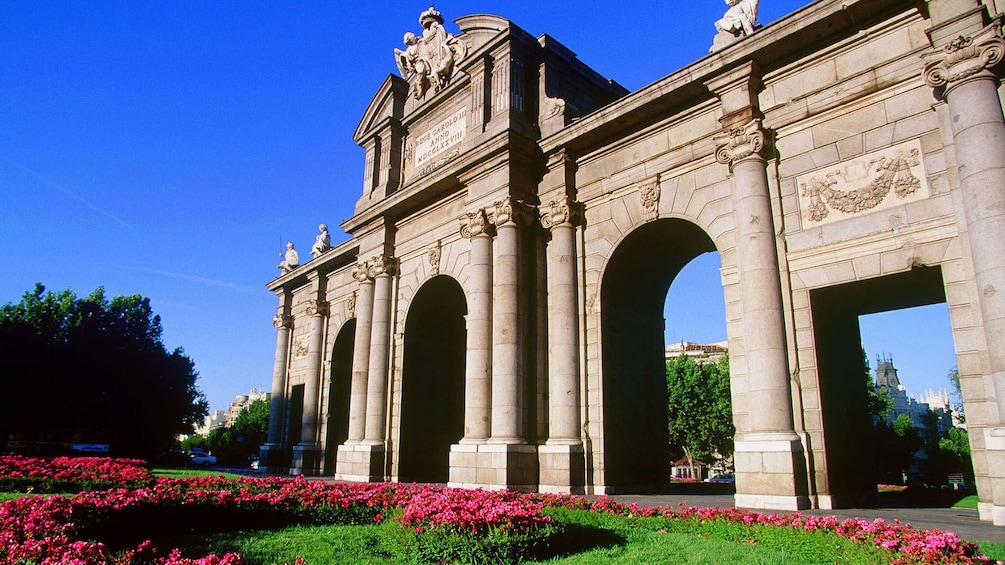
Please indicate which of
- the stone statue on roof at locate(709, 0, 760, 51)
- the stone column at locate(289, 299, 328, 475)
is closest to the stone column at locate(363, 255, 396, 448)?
the stone column at locate(289, 299, 328, 475)

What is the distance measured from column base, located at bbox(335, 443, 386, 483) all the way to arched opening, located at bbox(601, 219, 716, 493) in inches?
339

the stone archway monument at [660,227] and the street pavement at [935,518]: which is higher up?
the stone archway monument at [660,227]

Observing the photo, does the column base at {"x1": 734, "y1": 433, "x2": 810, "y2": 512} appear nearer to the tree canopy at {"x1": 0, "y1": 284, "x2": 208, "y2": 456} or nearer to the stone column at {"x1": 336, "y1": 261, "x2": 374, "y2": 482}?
the stone column at {"x1": 336, "y1": 261, "x2": 374, "y2": 482}

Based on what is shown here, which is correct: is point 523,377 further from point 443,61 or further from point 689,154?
point 443,61

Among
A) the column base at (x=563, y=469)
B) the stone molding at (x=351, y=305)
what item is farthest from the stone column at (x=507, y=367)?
the stone molding at (x=351, y=305)

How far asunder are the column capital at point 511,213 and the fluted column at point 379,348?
636cm

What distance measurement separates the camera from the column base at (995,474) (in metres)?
9.59

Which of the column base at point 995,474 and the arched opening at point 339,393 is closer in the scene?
the column base at point 995,474

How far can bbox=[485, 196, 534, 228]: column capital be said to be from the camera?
17797 millimetres

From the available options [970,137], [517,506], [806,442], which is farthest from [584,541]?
[970,137]

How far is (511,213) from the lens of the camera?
17750 millimetres

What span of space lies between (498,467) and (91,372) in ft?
106

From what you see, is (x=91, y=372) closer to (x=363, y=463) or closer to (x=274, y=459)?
(x=274, y=459)

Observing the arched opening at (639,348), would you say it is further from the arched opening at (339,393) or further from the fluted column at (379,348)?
the arched opening at (339,393)
